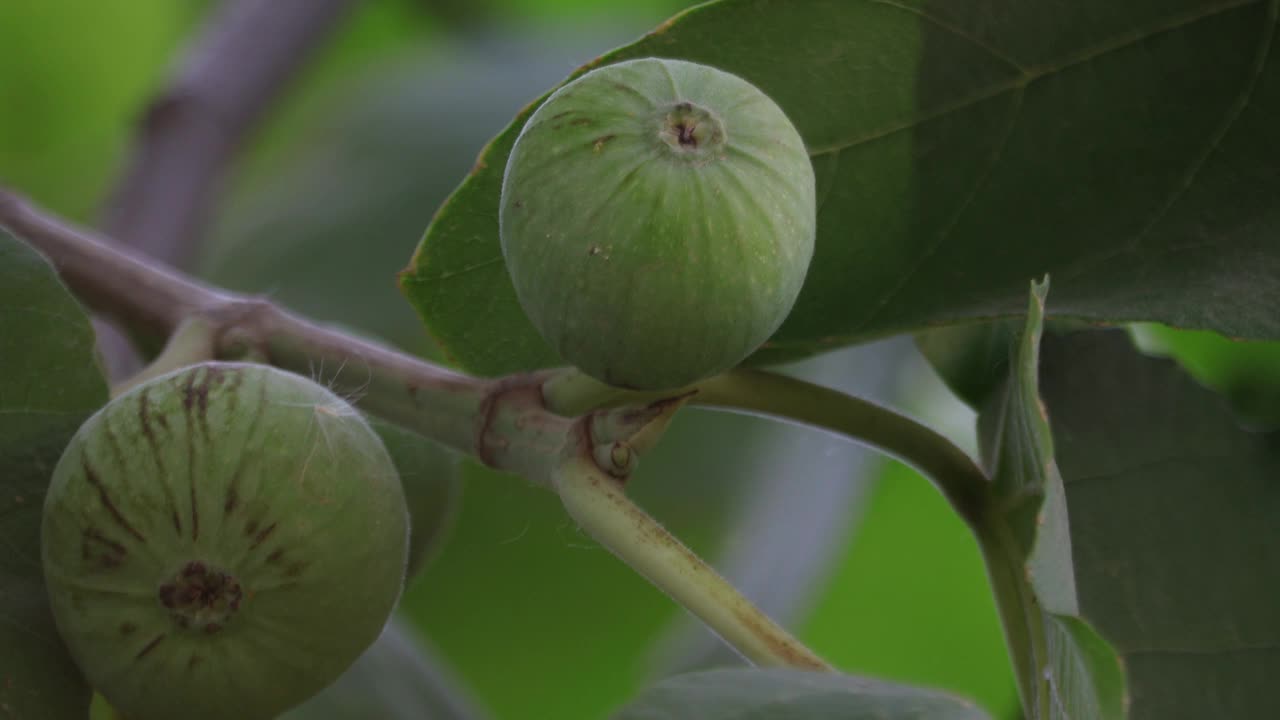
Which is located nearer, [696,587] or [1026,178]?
[696,587]

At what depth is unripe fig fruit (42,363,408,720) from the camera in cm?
103

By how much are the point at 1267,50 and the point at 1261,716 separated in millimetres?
521

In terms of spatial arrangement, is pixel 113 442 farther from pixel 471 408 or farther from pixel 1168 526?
pixel 1168 526

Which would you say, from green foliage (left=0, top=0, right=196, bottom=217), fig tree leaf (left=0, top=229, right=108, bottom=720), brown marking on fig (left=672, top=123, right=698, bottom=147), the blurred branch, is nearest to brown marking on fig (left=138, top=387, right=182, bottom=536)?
fig tree leaf (left=0, top=229, right=108, bottom=720)

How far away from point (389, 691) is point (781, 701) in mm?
910

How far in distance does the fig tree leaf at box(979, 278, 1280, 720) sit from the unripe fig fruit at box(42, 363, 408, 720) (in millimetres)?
491

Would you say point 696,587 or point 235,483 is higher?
point 696,587

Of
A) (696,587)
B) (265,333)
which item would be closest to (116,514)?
(265,333)

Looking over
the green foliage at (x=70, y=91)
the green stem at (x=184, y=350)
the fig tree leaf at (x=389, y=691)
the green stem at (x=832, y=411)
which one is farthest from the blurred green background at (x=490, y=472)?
the green stem at (x=184, y=350)

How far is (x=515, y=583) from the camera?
2680mm

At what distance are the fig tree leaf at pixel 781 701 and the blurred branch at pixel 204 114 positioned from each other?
142 centimetres

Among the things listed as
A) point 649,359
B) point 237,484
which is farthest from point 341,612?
point 649,359

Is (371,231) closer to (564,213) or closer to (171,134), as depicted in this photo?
(171,134)

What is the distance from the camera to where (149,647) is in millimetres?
1049
